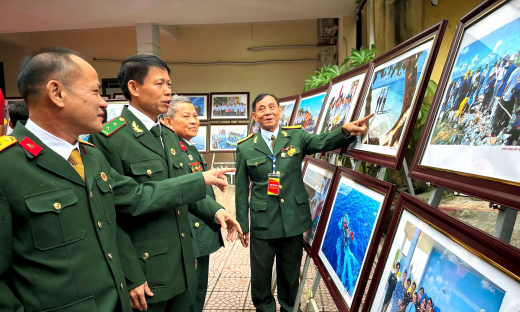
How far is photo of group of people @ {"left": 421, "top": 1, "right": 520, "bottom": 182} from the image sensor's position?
0.70m

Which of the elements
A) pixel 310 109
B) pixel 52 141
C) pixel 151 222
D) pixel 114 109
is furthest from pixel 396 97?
pixel 114 109

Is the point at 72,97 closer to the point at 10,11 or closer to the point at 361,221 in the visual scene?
the point at 361,221

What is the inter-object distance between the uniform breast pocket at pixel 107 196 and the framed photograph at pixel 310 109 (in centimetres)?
173

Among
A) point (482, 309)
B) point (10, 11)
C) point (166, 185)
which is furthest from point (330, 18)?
Result: point (482, 309)

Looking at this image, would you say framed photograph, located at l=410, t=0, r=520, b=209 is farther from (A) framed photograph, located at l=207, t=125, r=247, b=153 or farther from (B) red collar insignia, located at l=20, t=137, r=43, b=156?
(A) framed photograph, located at l=207, t=125, r=247, b=153

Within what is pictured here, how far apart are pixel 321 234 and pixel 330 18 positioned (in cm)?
528

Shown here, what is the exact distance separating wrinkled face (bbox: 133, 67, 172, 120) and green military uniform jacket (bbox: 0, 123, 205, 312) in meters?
0.38

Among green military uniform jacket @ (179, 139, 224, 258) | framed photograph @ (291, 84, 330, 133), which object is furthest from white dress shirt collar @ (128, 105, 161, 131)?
framed photograph @ (291, 84, 330, 133)

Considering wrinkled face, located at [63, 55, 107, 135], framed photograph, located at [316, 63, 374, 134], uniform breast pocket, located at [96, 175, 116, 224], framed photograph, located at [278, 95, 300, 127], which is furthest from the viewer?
framed photograph, located at [278, 95, 300, 127]

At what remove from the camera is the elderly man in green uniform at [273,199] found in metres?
2.08

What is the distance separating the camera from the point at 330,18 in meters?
6.07

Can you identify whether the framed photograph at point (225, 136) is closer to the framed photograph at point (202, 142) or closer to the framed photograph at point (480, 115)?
the framed photograph at point (202, 142)

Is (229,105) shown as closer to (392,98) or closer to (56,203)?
(392,98)

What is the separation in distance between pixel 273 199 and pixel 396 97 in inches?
40.5
